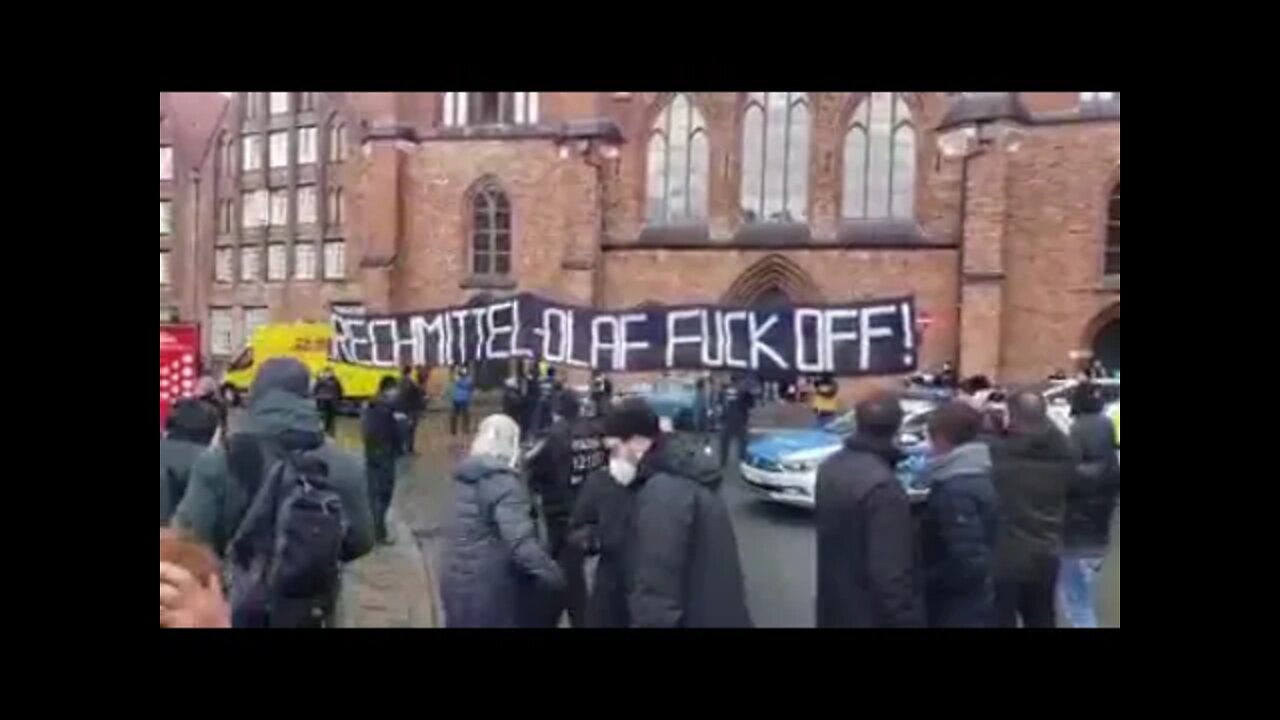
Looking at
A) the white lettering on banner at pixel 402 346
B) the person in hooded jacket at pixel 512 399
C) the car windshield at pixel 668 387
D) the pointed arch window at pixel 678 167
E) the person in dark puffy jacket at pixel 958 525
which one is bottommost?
the person in dark puffy jacket at pixel 958 525

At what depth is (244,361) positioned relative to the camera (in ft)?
16.3

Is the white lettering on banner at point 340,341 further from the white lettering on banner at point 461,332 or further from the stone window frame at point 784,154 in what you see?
the stone window frame at point 784,154

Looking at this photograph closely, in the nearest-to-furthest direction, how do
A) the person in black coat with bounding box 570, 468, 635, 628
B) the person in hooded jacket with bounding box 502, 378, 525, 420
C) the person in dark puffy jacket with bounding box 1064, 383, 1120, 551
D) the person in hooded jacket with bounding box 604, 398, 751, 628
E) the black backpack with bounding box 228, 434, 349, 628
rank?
the person in hooded jacket with bounding box 604, 398, 751, 628, the person in black coat with bounding box 570, 468, 635, 628, the black backpack with bounding box 228, 434, 349, 628, the person in dark puffy jacket with bounding box 1064, 383, 1120, 551, the person in hooded jacket with bounding box 502, 378, 525, 420

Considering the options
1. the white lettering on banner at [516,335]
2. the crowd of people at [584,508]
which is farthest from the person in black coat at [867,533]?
the white lettering on banner at [516,335]

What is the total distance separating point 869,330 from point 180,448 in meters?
3.38

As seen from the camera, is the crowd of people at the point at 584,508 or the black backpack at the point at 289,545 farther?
the black backpack at the point at 289,545

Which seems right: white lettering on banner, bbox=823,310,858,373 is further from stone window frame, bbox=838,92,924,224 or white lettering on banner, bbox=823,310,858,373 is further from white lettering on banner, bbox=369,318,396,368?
white lettering on banner, bbox=369,318,396,368

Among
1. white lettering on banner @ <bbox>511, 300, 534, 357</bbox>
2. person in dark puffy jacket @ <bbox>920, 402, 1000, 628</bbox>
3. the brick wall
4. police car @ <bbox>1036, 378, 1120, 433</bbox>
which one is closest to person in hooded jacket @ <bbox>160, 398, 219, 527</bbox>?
white lettering on banner @ <bbox>511, 300, 534, 357</bbox>

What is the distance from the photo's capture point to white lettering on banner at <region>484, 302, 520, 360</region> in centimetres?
488

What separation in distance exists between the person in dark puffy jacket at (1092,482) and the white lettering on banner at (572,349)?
7.67 ft

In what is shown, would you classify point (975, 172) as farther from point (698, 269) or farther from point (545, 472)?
point (545, 472)

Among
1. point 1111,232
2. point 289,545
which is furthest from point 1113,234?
point 289,545

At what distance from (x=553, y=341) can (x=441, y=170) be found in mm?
1076

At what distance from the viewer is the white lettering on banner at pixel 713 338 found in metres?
4.78
